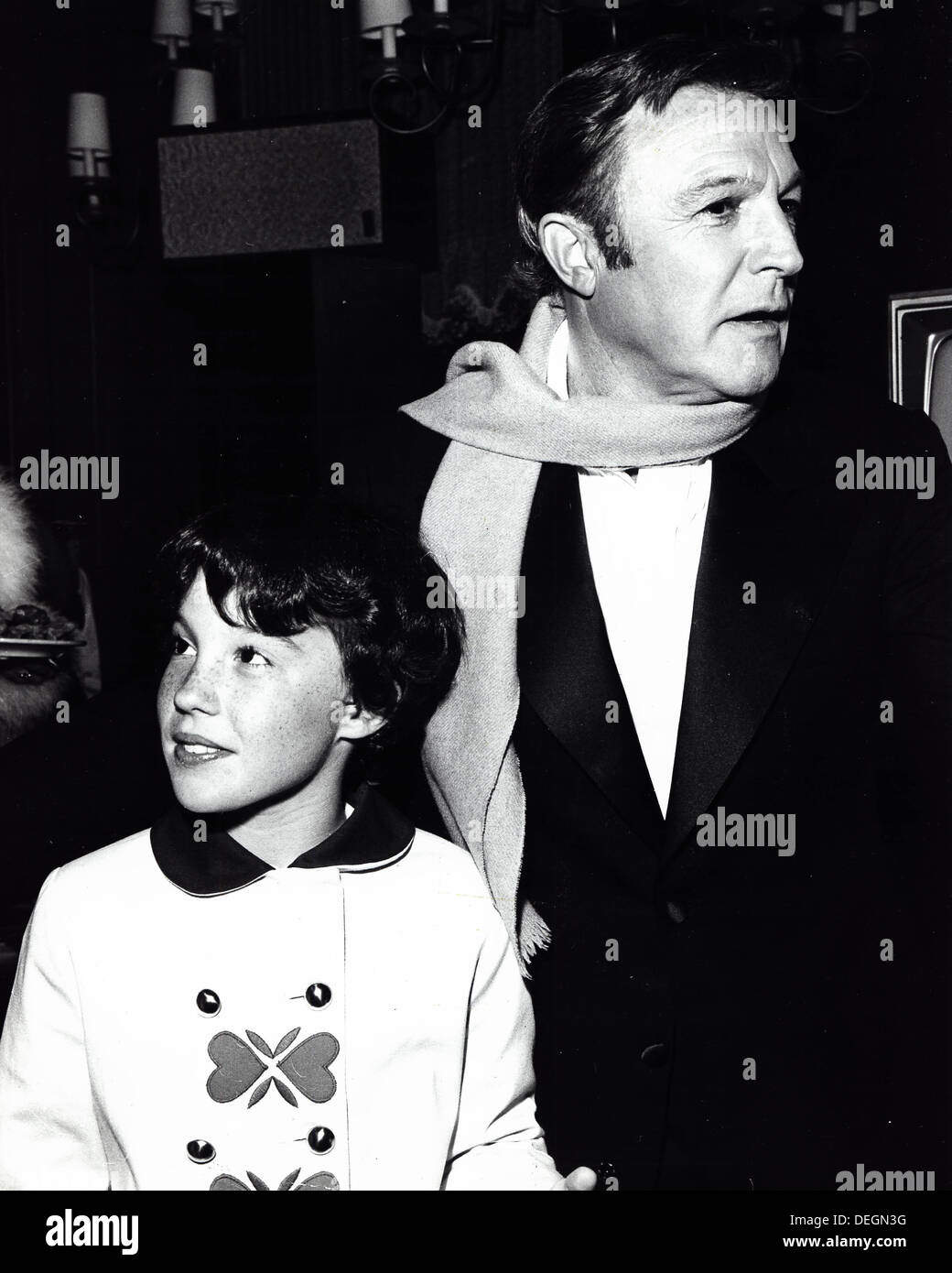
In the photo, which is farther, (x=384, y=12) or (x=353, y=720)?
(x=384, y=12)

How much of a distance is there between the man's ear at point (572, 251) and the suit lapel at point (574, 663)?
0.80 feet

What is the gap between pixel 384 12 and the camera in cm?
164

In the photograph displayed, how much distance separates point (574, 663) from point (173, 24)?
39.4 inches

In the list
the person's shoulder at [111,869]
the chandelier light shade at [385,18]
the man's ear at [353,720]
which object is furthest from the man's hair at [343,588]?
the chandelier light shade at [385,18]

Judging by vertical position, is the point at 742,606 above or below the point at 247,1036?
above

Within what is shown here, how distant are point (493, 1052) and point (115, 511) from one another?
0.83 meters

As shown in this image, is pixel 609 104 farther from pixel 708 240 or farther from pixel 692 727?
pixel 692 727

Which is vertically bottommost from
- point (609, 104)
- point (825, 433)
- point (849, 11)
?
point (825, 433)

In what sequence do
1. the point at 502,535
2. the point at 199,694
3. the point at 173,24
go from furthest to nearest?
the point at 173,24
the point at 502,535
the point at 199,694

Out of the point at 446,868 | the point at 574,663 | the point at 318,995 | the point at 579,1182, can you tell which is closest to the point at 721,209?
the point at 574,663

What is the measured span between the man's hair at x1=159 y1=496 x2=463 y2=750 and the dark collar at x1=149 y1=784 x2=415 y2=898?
0.37 ft

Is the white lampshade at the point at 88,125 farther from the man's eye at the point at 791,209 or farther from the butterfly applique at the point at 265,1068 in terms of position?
the butterfly applique at the point at 265,1068

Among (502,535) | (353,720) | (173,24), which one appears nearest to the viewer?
(353,720)

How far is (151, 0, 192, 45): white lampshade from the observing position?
168 cm
